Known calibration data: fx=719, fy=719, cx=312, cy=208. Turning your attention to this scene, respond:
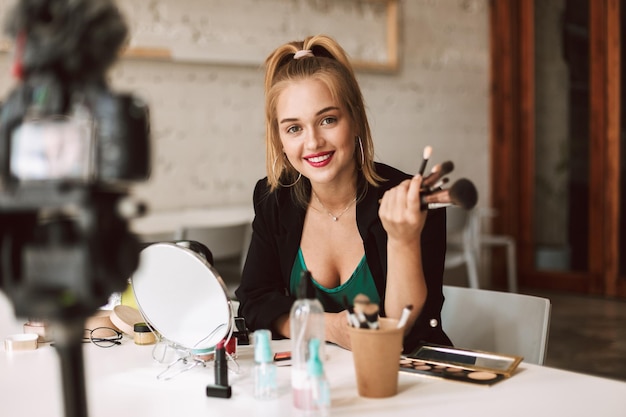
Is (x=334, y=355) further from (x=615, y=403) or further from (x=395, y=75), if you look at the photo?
(x=395, y=75)

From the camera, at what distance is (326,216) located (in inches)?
68.8

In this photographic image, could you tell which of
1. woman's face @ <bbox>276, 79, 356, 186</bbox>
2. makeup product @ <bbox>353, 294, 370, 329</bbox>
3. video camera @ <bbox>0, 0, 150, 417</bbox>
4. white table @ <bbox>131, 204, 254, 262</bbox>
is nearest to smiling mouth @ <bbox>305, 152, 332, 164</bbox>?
woman's face @ <bbox>276, 79, 356, 186</bbox>

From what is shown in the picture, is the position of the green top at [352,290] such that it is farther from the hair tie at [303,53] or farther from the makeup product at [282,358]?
the hair tie at [303,53]

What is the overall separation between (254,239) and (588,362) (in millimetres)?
2557

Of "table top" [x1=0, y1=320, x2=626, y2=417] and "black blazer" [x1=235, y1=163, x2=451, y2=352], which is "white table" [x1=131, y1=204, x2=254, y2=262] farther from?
"table top" [x1=0, y1=320, x2=626, y2=417]

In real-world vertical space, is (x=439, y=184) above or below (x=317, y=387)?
above

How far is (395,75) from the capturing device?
5082 millimetres

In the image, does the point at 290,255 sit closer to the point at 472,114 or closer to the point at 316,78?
the point at 316,78

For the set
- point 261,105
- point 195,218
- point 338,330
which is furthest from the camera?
point 261,105

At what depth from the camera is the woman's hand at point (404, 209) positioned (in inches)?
47.6

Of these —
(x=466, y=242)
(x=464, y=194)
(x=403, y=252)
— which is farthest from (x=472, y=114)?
(x=464, y=194)

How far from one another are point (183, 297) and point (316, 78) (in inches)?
23.7

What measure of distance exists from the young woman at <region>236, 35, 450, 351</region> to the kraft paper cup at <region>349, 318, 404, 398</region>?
304 mm

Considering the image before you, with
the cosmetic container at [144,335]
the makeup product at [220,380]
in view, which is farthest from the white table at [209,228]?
the makeup product at [220,380]
